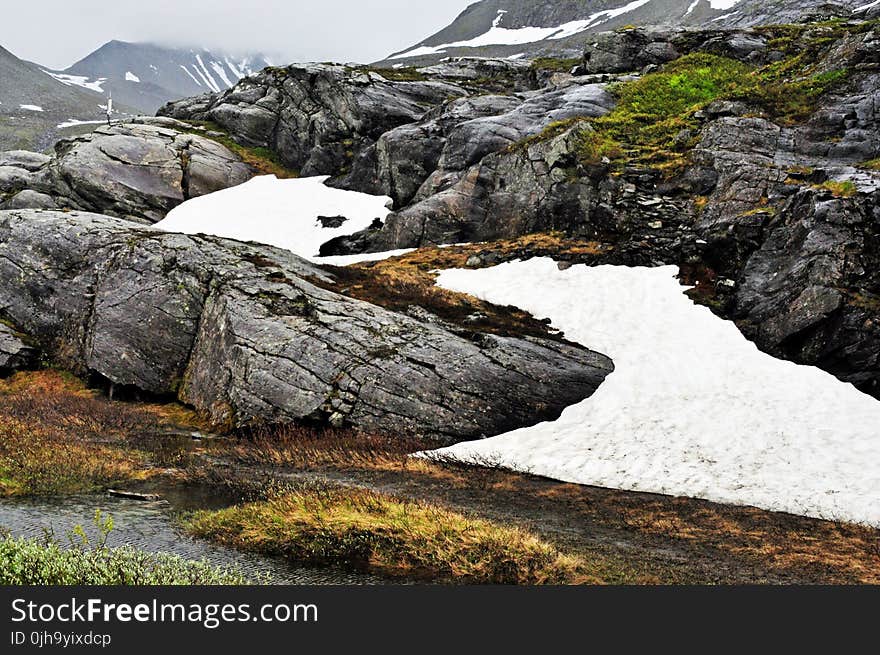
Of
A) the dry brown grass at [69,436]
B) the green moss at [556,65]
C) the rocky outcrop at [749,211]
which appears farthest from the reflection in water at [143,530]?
the green moss at [556,65]

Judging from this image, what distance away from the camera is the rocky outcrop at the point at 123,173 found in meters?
42.1

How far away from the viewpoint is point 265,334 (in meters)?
21.2

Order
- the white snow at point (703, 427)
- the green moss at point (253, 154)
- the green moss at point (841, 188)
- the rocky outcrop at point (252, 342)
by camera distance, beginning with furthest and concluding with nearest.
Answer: the green moss at point (253, 154) < the green moss at point (841, 188) < the rocky outcrop at point (252, 342) < the white snow at point (703, 427)

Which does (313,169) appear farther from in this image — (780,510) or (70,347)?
(780,510)

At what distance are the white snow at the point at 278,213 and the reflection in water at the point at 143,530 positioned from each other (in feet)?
87.8

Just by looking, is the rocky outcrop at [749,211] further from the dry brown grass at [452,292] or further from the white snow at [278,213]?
the white snow at [278,213]

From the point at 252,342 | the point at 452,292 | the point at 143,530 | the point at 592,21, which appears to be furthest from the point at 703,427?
the point at 592,21

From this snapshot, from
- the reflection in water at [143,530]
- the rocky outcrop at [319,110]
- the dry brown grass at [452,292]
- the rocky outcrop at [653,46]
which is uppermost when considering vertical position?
the rocky outcrop at [653,46]

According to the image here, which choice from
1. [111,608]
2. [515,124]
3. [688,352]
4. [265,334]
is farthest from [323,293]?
[515,124]

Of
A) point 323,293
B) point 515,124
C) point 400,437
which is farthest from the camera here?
point 515,124

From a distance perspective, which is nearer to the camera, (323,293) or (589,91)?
(323,293)

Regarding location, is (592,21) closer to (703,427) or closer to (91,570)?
(703,427)

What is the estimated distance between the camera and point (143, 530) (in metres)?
10.4

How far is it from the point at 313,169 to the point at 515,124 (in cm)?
2012
